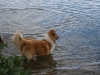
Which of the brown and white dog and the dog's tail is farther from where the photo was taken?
the brown and white dog

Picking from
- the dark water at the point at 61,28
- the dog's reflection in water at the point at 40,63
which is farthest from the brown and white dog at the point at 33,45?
the dark water at the point at 61,28

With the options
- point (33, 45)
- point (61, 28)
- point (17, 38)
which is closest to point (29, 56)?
point (33, 45)

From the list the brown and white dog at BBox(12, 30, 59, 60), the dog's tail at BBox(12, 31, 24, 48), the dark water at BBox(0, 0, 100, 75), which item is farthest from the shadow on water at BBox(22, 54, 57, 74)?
the dog's tail at BBox(12, 31, 24, 48)

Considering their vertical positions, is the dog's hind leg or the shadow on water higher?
the dog's hind leg

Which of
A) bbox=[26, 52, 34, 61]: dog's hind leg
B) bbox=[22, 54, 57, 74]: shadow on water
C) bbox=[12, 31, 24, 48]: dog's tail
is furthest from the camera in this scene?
bbox=[26, 52, 34, 61]: dog's hind leg

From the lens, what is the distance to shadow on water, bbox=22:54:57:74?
247 inches

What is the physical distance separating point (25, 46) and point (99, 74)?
222 cm

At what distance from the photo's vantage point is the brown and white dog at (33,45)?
6.14m

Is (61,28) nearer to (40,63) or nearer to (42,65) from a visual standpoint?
(40,63)

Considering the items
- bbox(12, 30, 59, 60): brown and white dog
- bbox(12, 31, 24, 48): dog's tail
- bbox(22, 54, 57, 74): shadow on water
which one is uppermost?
bbox(12, 31, 24, 48): dog's tail

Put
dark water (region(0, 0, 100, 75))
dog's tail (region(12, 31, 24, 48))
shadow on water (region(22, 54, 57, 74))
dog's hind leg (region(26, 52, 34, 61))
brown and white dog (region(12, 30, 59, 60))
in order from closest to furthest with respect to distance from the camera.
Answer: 1. dog's tail (region(12, 31, 24, 48))
2. brown and white dog (region(12, 30, 59, 60))
3. shadow on water (region(22, 54, 57, 74))
4. dog's hind leg (region(26, 52, 34, 61))
5. dark water (region(0, 0, 100, 75))

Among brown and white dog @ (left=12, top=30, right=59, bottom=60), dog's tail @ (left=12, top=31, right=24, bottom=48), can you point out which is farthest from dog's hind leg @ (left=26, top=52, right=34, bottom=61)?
dog's tail @ (left=12, top=31, right=24, bottom=48)

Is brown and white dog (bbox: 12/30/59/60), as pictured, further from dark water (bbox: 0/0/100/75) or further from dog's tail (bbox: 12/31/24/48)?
dark water (bbox: 0/0/100/75)

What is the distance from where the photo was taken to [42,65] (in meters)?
6.65
